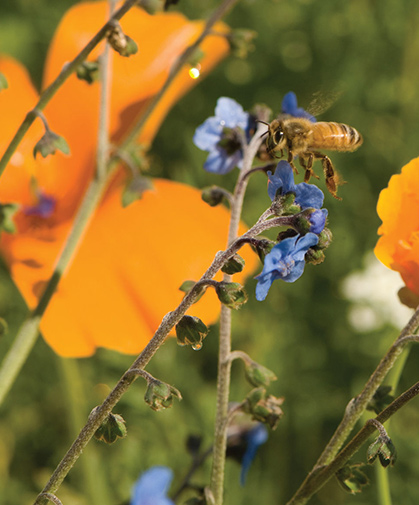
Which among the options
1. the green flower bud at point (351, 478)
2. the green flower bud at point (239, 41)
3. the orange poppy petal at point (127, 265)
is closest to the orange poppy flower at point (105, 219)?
the orange poppy petal at point (127, 265)

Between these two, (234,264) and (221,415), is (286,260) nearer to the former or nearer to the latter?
(234,264)

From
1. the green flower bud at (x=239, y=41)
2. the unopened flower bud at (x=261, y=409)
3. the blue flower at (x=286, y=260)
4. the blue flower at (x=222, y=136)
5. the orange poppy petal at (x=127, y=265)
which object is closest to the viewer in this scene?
the blue flower at (x=286, y=260)

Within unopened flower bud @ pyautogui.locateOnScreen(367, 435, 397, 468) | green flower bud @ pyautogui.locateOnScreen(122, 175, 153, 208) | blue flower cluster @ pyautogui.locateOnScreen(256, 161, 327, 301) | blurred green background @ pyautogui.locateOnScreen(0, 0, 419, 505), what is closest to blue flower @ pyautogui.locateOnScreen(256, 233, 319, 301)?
blue flower cluster @ pyautogui.locateOnScreen(256, 161, 327, 301)

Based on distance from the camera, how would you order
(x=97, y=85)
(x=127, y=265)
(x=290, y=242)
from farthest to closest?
(x=97, y=85) → (x=127, y=265) → (x=290, y=242)

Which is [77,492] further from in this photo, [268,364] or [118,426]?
[118,426]

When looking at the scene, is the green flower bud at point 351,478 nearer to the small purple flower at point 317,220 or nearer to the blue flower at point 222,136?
the small purple flower at point 317,220

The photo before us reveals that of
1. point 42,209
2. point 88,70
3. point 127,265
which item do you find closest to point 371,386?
point 88,70
